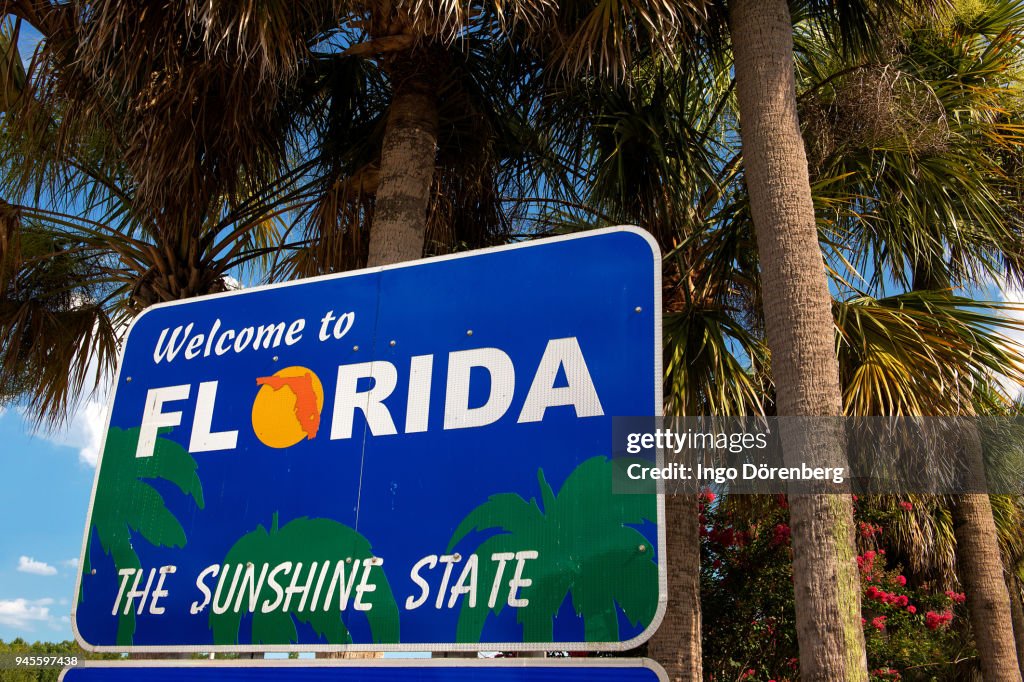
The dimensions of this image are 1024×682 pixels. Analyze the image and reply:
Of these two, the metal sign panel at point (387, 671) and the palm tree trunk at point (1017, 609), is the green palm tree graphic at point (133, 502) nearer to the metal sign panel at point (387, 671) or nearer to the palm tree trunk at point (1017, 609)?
the metal sign panel at point (387, 671)

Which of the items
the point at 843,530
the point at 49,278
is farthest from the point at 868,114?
the point at 49,278

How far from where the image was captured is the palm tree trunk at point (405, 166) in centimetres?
556

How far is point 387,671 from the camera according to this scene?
143cm

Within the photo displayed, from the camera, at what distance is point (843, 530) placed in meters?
4.23

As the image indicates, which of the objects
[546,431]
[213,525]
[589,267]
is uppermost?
[589,267]

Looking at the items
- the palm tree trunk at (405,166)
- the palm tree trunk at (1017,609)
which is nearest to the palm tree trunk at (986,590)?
the palm tree trunk at (405,166)

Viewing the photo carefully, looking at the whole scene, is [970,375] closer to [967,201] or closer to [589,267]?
[967,201]

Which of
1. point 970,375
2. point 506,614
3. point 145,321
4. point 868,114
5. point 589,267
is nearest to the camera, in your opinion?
point 506,614

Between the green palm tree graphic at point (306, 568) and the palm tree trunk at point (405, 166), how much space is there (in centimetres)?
388

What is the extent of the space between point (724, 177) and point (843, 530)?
4.07 metres

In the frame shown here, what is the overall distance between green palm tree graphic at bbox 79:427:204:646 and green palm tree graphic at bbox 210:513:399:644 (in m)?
0.17

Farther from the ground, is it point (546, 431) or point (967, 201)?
point (967, 201)

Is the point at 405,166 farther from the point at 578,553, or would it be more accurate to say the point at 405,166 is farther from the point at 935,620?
the point at 935,620

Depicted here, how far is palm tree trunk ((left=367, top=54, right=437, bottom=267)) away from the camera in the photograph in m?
5.56
